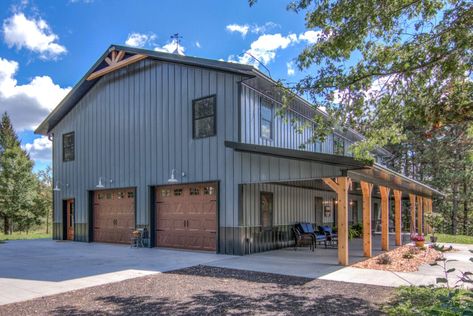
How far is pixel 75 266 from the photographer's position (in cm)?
921

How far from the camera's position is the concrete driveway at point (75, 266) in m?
6.85

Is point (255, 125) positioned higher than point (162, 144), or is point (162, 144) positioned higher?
point (255, 125)

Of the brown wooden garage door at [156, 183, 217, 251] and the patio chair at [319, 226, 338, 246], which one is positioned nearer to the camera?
the brown wooden garage door at [156, 183, 217, 251]

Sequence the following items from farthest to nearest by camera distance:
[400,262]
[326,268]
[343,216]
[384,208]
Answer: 1. [384,208]
2. [400,262]
3. [343,216]
4. [326,268]

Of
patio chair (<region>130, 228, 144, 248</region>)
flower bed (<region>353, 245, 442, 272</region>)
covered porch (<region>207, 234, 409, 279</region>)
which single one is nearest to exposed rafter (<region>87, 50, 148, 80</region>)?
patio chair (<region>130, 228, 144, 248</region>)

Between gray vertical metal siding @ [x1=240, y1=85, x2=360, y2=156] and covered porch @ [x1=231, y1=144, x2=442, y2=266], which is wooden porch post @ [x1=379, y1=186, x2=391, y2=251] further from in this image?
gray vertical metal siding @ [x1=240, y1=85, x2=360, y2=156]

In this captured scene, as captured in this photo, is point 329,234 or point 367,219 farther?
point 329,234

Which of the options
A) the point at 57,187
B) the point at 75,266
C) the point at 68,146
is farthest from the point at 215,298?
the point at 57,187

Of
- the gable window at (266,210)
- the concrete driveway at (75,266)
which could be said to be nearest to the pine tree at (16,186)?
the concrete driveway at (75,266)

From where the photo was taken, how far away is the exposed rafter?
1388 centimetres

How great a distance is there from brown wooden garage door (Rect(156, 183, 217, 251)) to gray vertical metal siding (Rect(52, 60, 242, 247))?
1.35ft

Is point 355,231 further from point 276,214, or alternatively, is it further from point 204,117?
point 204,117

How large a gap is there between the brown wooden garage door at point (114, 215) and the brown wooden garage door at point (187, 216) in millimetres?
1558

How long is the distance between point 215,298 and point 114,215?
32.9 ft
